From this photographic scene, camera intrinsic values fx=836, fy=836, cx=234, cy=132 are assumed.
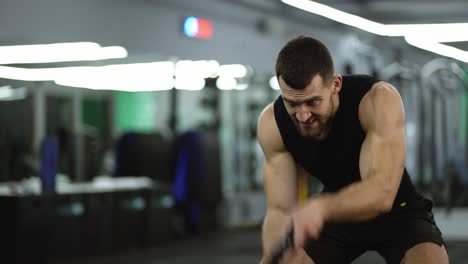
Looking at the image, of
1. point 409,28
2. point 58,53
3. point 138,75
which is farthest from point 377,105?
point 409,28

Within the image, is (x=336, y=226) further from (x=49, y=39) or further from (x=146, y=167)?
(x=146, y=167)

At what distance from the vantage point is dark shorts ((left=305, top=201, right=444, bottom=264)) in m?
2.50

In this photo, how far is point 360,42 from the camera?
37.9ft

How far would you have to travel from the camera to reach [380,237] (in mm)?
2525

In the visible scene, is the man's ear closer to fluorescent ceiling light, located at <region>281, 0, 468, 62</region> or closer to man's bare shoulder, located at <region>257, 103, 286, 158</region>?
man's bare shoulder, located at <region>257, 103, 286, 158</region>

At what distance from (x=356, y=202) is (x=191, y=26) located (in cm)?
644

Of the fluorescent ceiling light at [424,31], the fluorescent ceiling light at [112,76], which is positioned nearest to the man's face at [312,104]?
the fluorescent ceiling light at [112,76]

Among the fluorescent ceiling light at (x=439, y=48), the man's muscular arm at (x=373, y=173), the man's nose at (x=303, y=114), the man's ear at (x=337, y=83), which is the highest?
the fluorescent ceiling light at (x=439, y=48)

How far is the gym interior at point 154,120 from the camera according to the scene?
6.48 m

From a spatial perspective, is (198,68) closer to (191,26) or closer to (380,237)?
(191,26)

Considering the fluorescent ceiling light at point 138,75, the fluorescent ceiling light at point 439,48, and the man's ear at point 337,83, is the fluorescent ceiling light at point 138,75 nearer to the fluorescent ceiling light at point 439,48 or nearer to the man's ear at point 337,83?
the fluorescent ceiling light at point 439,48

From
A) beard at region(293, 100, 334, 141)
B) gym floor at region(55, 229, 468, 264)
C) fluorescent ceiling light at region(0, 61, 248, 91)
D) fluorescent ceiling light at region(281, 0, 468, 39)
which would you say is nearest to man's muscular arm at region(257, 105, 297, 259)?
beard at region(293, 100, 334, 141)

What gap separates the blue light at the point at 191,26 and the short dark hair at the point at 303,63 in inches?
243

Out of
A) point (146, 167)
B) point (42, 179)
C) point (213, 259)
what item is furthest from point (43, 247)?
point (146, 167)
